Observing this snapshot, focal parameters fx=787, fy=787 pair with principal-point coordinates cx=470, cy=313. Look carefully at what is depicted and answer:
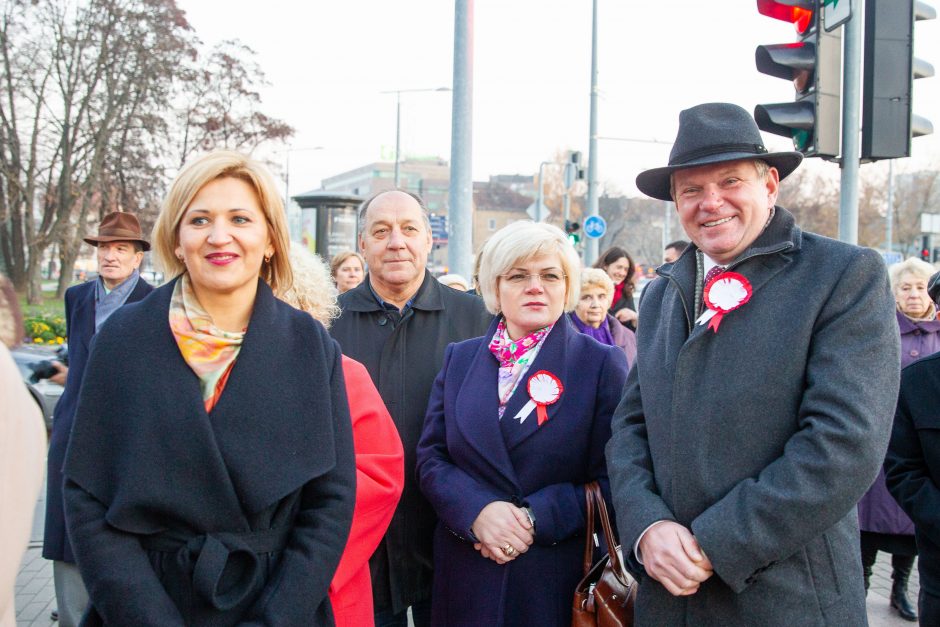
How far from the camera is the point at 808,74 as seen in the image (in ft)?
15.6

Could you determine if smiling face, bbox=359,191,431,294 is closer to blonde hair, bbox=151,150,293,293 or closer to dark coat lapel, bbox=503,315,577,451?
dark coat lapel, bbox=503,315,577,451

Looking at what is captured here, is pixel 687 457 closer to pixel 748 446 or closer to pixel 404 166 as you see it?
pixel 748 446

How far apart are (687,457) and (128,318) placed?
161 centimetres

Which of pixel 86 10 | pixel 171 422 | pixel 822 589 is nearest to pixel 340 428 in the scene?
pixel 171 422

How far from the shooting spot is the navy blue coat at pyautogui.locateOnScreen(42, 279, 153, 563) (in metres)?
3.98

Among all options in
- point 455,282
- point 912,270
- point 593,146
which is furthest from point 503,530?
point 593,146

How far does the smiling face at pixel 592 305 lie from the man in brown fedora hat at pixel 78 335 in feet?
10.1

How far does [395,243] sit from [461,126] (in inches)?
170

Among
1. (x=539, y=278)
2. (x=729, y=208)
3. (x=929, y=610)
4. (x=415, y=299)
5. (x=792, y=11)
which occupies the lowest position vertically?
(x=929, y=610)

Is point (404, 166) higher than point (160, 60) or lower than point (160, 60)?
higher

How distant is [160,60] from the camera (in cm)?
2392

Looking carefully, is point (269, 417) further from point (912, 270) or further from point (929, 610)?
point (912, 270)

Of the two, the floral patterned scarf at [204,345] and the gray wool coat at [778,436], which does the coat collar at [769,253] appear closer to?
the gray wool coat at [778,436]

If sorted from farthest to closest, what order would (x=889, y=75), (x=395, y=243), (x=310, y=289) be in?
(x=889, y=75), (x=395, y=243), (x=310, y=289)
